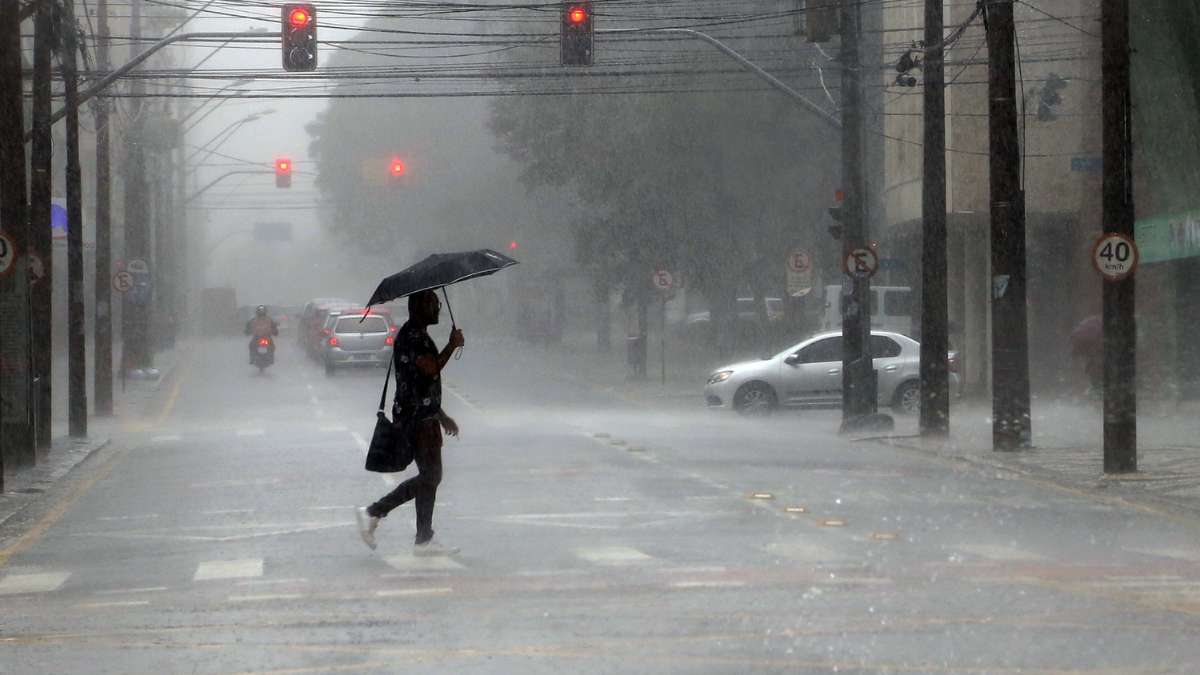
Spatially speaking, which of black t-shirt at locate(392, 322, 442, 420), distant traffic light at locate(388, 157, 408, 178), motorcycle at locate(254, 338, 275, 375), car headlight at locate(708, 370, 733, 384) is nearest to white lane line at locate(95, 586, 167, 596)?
black t-shirt at locate(392, 322, 442, 420)

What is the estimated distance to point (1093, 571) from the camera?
11062 millimetres

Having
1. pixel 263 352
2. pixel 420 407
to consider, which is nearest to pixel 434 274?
pixel 420 407

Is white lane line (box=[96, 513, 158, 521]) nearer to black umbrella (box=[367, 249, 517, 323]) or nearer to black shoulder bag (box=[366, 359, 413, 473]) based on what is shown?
black umbrella (box=[367, 249, 517, 323])

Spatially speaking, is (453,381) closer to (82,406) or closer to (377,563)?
(82,406)

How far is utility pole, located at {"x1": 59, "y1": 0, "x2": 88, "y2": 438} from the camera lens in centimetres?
2630

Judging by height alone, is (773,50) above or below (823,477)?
above

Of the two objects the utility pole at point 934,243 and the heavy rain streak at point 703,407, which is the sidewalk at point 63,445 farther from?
the utility pole at point 934,243

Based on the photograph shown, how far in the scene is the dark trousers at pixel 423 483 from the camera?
1245 centimetres

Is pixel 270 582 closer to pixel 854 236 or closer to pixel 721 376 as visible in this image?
pixel 854 236

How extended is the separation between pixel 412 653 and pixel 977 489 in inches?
382

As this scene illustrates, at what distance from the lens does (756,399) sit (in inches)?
1228

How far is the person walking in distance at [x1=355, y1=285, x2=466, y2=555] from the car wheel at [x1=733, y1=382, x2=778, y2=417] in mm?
18838

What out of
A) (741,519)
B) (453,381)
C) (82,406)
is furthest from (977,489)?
(453,381)

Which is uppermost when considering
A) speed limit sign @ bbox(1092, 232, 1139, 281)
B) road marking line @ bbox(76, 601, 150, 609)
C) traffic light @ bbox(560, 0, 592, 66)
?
traffic light @ bbox(560, 0, 592, 66)
